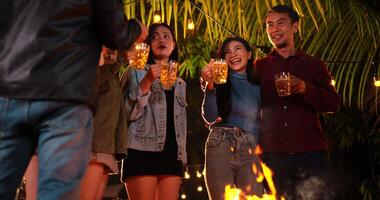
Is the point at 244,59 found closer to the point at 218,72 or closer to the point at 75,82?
the point at 218,72

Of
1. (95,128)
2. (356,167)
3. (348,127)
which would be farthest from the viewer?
(356,167)

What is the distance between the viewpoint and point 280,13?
3625mm

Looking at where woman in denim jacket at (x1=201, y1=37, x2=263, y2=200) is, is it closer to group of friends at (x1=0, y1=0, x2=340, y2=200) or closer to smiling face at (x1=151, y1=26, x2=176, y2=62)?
group of friends at (x1=0, y1=0, x2=340, y2=200)

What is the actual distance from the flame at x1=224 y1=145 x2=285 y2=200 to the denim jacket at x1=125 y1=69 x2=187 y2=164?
316mm

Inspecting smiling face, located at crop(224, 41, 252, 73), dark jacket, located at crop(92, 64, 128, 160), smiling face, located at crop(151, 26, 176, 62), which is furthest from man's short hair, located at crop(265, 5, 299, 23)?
dark jacket, located at crop(92, 64, 128, 160)

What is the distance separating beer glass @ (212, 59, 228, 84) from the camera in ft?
11.3

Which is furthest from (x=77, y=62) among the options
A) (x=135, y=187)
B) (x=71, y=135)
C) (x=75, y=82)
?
(x=135, y=187)

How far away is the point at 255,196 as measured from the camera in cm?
356

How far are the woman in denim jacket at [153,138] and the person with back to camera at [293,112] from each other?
19.7 inches

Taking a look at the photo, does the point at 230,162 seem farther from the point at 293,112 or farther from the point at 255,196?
the point at 293,112

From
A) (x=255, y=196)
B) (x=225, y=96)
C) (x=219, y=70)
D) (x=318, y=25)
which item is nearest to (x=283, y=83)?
(x=219, y=70)

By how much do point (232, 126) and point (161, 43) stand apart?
0.64 m

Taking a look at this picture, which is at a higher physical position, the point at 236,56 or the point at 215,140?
the point at 236,56

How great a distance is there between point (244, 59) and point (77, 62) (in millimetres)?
2254
